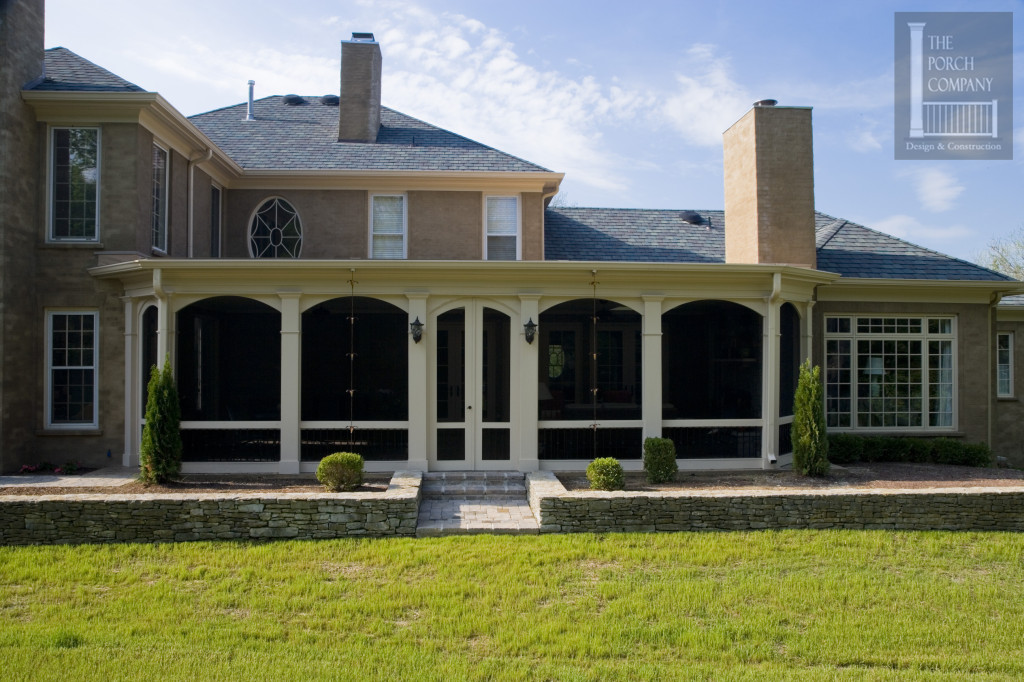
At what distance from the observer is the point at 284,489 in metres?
9.75

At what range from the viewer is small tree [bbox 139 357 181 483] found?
9969 millimetres

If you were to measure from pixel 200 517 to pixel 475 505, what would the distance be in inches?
141

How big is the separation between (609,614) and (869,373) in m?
10.1

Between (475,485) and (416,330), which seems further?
(416,330)

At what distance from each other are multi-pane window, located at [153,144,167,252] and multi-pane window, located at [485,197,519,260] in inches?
250

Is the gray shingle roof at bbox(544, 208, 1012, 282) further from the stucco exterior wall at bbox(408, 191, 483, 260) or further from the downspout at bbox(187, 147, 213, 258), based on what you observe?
the downspout at bbox(187, 147, 213, 258)

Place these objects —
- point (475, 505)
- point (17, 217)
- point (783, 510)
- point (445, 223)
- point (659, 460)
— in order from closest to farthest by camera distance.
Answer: point (783, 510) → point (475, 505) → point (659, 460) → point (17, 217) → point (445, 223)

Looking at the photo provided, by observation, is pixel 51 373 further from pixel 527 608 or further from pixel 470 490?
pixel 527 608

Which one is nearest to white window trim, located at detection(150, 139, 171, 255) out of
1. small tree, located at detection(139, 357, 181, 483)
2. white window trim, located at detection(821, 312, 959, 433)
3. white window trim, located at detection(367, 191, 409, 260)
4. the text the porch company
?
small tree, located at detection(139, 357, 181, 483)

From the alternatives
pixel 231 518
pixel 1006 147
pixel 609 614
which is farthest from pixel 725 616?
pixel 1006 147

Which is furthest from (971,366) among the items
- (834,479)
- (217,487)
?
(217,487)

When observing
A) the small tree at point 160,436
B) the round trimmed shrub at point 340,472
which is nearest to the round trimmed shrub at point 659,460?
the round trimmed shrub at point 340,472

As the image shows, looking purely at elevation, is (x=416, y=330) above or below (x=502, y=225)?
below

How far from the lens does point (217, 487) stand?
10.1m
